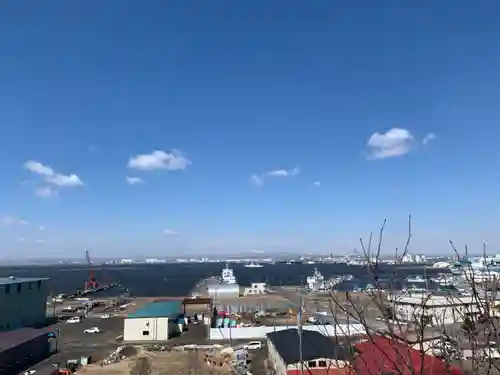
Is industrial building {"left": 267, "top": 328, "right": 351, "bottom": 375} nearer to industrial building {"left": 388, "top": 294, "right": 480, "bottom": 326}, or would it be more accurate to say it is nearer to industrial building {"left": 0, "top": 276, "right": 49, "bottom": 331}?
industrial building {"left": 388, "top": 294, "right": 480, "bottom": 326}

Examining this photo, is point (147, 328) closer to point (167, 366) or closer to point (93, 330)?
point (93, 330)

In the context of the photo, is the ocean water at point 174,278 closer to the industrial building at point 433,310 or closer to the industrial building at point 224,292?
the industrial building at point 433,310

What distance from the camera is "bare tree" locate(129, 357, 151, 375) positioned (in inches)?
433

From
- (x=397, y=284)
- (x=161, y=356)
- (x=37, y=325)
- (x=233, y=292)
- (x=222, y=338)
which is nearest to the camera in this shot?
(x=397, y=284)

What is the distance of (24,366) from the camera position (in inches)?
468

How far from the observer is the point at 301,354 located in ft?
29.1

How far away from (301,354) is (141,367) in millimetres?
5110

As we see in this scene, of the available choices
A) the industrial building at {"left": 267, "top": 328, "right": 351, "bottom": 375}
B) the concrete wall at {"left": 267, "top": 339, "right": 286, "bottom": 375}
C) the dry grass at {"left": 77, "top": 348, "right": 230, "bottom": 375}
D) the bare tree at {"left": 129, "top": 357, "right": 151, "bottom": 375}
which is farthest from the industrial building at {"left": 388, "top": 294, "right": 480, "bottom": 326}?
the bare tree at {"left": 129, "top": 357, "right": 151, "bottom": 375}

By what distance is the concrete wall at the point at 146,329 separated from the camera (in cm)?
1572

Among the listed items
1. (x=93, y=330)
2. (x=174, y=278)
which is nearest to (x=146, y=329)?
(x=93, y=330)

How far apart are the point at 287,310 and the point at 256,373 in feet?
42.0

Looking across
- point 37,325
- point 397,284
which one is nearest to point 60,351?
point 37,325

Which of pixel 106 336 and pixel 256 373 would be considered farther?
pixel 106 336

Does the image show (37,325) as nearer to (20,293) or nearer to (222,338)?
(20,293)
